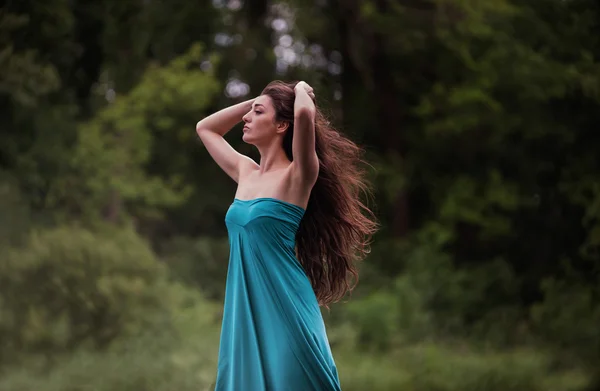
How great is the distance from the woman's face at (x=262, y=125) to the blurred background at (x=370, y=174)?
5688mm

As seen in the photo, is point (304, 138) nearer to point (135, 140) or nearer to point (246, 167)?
point (246, 167)

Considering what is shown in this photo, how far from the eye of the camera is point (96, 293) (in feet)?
33.0

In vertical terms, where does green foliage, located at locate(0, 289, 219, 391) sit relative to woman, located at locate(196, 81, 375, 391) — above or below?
above

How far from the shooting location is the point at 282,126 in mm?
3539

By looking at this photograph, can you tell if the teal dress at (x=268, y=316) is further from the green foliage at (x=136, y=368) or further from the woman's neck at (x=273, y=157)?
the green foliage at (x=136, y=368)

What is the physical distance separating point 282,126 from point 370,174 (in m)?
9.92

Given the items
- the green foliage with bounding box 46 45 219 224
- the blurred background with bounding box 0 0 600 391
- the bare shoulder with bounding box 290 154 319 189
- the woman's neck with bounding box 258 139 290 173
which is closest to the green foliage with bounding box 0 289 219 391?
the blurred background with bounding box 0 0 600 391

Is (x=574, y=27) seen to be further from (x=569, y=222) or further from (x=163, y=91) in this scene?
(x=163, y=91)

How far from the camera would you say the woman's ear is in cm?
354

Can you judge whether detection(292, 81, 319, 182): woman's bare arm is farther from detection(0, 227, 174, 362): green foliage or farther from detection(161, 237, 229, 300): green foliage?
detection(161, 237, 229, 300): green foliage

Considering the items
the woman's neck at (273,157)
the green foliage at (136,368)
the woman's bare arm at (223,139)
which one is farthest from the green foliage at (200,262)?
the woman's neck at (273,157)

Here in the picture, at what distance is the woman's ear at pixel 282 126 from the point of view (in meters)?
3.54

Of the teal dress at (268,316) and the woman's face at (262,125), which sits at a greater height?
the woman's face at (262,125)

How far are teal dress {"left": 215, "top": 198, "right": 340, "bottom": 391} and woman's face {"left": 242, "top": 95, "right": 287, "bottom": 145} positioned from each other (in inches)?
10.6
